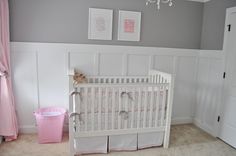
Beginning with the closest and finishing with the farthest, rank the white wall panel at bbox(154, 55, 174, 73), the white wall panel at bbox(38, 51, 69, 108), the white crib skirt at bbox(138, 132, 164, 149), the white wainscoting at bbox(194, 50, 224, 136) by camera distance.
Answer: the white crib skirt at bbox(138, 132, 164, 149) < the white wall panel at bbox(38, 51, 69, 108) < the white wainscoting at bbox(194, 50, 224, 136) < the white wall panel at bbox(154, 55, 174, 73)

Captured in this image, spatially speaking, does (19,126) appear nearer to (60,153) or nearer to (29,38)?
(60,153)

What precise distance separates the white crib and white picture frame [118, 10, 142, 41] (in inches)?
36.6

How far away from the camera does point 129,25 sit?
3.07m

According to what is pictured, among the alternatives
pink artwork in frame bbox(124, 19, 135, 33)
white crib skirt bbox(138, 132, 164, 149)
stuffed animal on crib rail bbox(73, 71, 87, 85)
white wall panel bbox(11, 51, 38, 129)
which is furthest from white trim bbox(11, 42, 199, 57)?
white crib skirt bbox(138, 132, 164, 149)

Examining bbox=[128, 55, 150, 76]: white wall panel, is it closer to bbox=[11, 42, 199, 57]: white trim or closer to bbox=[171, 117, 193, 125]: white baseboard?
bbox=[11, 42, 199, 57]: white trim

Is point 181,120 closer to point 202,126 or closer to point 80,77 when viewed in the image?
point 202,126

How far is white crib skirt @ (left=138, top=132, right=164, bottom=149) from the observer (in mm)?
2588

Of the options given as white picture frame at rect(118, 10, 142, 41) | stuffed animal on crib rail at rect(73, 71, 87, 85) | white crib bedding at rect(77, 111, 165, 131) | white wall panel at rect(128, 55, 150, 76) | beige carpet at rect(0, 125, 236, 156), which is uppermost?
white picture frame at rect(118, 10, 142, 41)

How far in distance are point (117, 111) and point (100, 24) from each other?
1387mm

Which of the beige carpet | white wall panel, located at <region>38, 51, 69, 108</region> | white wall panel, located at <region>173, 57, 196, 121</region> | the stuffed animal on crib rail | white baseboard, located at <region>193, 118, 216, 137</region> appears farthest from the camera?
white wall panel, located at <region>173, 57, 196, 121</region>

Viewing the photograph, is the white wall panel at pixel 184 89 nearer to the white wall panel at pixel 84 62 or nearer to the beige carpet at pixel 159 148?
the beige carpet at pixel 159 148

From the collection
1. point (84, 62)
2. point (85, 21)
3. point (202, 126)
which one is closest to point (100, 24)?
point (85, 21)

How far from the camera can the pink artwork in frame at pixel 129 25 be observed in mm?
3056

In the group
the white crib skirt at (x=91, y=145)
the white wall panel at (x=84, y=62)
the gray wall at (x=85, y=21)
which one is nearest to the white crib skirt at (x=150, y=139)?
the white crib skirt at (x=91, y=145)
